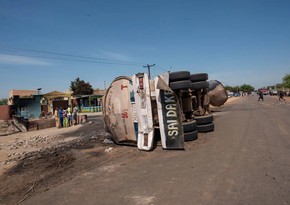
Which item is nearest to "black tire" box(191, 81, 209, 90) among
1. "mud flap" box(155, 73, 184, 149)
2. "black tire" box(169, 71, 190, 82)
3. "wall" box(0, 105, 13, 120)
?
"black tire" box(169, 71, 190, 82)

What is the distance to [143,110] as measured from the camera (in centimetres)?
789

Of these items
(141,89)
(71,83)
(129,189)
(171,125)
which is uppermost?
(71,83)

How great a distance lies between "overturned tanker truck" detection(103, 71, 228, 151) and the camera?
7379 mm

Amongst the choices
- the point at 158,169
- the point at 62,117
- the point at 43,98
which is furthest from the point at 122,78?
the point at 43,98

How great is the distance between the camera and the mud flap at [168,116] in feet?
23.7

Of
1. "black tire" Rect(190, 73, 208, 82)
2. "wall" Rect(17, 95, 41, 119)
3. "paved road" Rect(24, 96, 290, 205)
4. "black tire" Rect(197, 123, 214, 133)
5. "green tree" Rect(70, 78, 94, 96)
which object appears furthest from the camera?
"green tree" Rect(70, 78, 94, 96)

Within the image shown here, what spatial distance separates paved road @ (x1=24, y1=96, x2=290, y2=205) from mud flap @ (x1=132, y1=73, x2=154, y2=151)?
0.74 meters

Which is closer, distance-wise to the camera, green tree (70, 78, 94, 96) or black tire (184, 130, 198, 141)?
black tire (184, 130, 198, 141)

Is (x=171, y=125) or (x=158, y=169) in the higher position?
(x=171, y=125)

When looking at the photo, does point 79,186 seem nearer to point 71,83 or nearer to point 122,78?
point 122,78

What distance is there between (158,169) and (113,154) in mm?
2401

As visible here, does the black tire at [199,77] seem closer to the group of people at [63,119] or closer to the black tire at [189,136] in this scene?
the black tire at [189,136]

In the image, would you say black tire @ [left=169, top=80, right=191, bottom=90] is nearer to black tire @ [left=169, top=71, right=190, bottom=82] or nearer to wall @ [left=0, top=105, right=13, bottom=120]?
black tire @ [left=169, top=71, right=190, bottom=82]

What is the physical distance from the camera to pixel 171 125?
7367 millimetres
